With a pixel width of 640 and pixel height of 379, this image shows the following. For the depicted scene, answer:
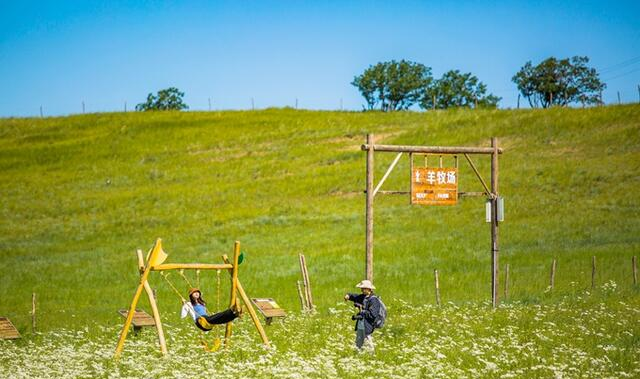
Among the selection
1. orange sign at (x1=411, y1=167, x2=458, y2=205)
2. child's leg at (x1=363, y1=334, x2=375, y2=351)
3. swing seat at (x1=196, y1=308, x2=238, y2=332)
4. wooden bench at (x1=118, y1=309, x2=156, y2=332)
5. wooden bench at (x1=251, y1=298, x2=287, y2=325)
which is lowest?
wooden bench at (x1=118, y1=309, x2=156, y2=332)

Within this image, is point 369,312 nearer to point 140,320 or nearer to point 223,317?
point 223,317

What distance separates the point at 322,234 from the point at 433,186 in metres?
22.1

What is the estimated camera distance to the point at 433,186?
2647 cm

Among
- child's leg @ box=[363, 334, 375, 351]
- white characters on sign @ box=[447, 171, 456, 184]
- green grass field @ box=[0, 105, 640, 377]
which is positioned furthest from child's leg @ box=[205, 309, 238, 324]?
white characters on sign @ box=[447, 171, 456, 184]

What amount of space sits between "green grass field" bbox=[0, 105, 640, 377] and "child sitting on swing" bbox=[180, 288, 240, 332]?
89 centimetres

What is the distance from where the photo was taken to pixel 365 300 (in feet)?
61.3

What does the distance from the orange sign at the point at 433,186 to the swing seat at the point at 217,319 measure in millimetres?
9380

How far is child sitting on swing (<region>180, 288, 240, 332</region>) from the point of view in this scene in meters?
18.5

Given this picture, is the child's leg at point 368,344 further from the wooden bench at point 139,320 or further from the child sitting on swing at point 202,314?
the wooden bench at point 139,320

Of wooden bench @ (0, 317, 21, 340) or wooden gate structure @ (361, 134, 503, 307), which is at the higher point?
wooden gate structure @ (361, 134, 503, 307)

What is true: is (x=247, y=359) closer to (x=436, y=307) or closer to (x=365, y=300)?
(x=365, y=300)

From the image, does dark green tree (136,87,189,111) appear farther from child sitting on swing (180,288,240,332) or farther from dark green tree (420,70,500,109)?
child sitting on swing (180,288,240,332)

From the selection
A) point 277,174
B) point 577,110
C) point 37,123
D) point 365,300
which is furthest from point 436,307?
point 37,123

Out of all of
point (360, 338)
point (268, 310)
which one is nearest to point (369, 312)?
point (360, 338)
